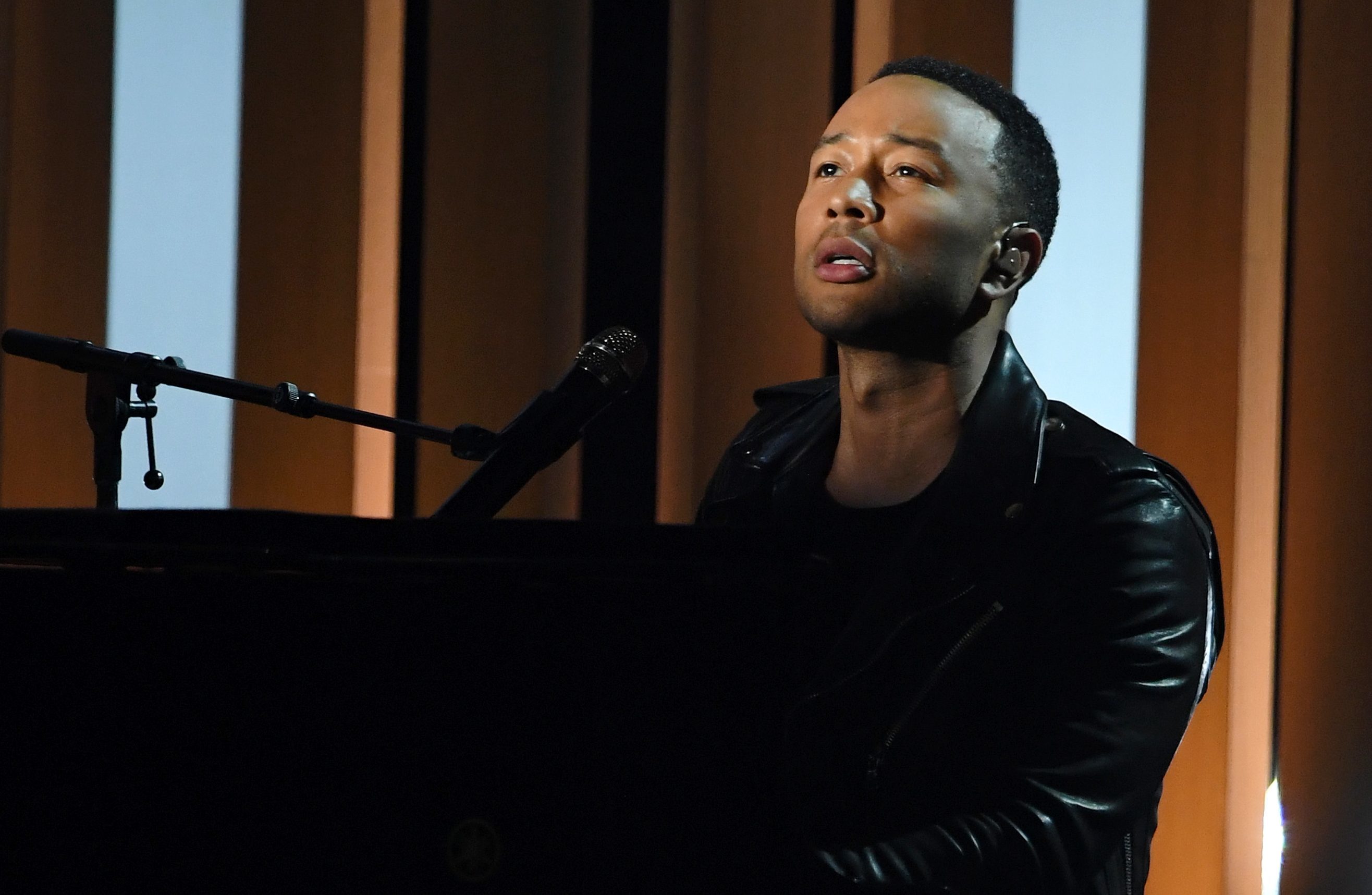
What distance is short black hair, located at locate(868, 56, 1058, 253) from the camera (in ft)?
3.53

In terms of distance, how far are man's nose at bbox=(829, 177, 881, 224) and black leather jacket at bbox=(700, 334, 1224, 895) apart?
20cm

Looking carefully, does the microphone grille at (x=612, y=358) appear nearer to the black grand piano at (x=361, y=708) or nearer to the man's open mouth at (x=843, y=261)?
the man's open mouth at (x=843, y=261)

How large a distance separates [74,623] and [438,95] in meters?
1.75

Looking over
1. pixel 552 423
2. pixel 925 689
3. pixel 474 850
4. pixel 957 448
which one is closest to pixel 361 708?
pixel 474 850

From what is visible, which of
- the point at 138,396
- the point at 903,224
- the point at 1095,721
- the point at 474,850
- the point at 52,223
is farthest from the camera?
the point at 52,223

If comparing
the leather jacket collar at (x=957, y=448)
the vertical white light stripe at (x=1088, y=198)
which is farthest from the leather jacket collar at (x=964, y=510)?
the vertical white light stripe at (x=1088, y=198)

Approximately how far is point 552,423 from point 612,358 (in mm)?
82

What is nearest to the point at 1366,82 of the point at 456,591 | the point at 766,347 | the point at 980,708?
the point at 766,347

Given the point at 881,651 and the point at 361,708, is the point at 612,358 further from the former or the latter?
the point at 361,708

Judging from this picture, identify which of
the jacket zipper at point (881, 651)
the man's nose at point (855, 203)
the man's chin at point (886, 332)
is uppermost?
the man's nose at point (855, 203)

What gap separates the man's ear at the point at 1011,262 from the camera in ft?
3.52

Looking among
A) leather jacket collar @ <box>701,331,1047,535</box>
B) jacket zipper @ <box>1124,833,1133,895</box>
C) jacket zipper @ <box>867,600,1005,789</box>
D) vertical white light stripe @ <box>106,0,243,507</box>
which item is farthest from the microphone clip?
vertical white light stripe @ <box>106,0,243,507</box>

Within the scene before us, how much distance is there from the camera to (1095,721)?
928 mm

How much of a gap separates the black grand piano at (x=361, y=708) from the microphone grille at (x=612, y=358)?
36cm
